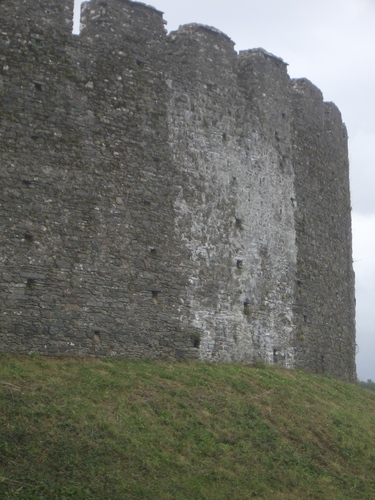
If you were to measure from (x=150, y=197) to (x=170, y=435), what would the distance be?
22.1ft

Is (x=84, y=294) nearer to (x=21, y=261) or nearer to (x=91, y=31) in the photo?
(x=21, y=261)

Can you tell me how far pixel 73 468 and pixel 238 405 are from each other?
6.06 metres

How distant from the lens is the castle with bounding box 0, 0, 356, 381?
2016 cm

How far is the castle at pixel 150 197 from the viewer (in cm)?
2016

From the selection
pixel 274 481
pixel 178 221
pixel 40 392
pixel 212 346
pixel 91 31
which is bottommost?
pixel 274 481

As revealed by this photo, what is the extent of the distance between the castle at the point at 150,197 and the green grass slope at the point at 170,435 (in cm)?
120

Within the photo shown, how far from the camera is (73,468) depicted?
14.9m

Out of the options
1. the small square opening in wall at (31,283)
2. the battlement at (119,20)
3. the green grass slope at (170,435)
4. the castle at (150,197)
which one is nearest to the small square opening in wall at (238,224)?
the castle at (150,197)

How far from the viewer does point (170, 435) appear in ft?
57.7

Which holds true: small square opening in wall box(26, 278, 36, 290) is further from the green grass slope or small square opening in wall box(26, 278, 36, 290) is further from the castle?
the green grass slope

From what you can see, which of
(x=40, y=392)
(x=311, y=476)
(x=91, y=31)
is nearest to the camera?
(x=40, y=392)

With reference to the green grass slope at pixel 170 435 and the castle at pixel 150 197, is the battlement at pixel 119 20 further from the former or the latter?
the green grass slope at pixel 170 435

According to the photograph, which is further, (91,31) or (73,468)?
(91,31)

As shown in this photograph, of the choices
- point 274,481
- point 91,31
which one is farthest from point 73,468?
point 91,31
